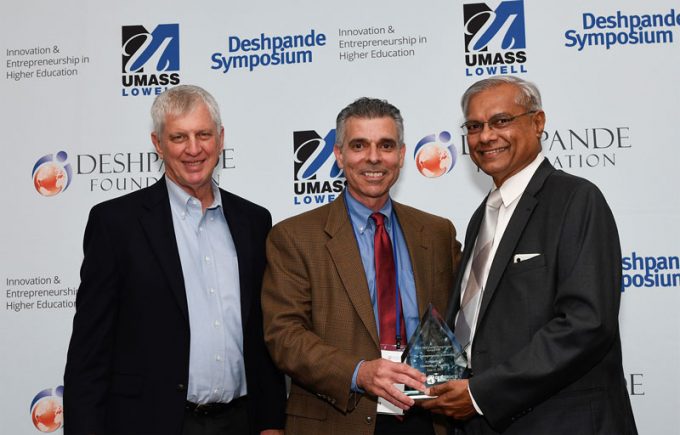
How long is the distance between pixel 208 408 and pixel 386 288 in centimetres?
97

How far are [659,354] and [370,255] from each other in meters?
2.27

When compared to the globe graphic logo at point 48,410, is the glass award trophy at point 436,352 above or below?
above

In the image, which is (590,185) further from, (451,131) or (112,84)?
(112,84)

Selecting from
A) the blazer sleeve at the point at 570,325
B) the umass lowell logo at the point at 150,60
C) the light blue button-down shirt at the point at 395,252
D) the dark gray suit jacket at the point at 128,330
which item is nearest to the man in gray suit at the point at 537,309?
the blazer sleeve at the point at 570,325

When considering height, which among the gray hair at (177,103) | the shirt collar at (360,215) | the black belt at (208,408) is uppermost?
the gray hair at (177,103)

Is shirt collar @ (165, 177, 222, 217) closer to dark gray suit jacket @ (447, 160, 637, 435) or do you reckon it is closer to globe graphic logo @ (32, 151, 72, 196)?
dark gray suit jacket @ (447, 160, 637, 435)

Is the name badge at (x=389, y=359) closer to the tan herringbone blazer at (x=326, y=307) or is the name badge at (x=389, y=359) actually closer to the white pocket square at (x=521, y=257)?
the tan herringbone blazer at (x=326, y=307)

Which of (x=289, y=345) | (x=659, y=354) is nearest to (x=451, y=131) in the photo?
(x=659, y=354)

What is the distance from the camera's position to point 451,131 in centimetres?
482

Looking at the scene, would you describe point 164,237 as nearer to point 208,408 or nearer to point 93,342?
point 93,342

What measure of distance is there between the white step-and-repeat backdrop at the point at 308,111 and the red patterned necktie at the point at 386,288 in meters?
1.43

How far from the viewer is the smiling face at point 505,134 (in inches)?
123

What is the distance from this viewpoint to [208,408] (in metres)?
3.29

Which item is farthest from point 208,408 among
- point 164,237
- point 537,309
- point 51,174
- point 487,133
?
point 51,174
